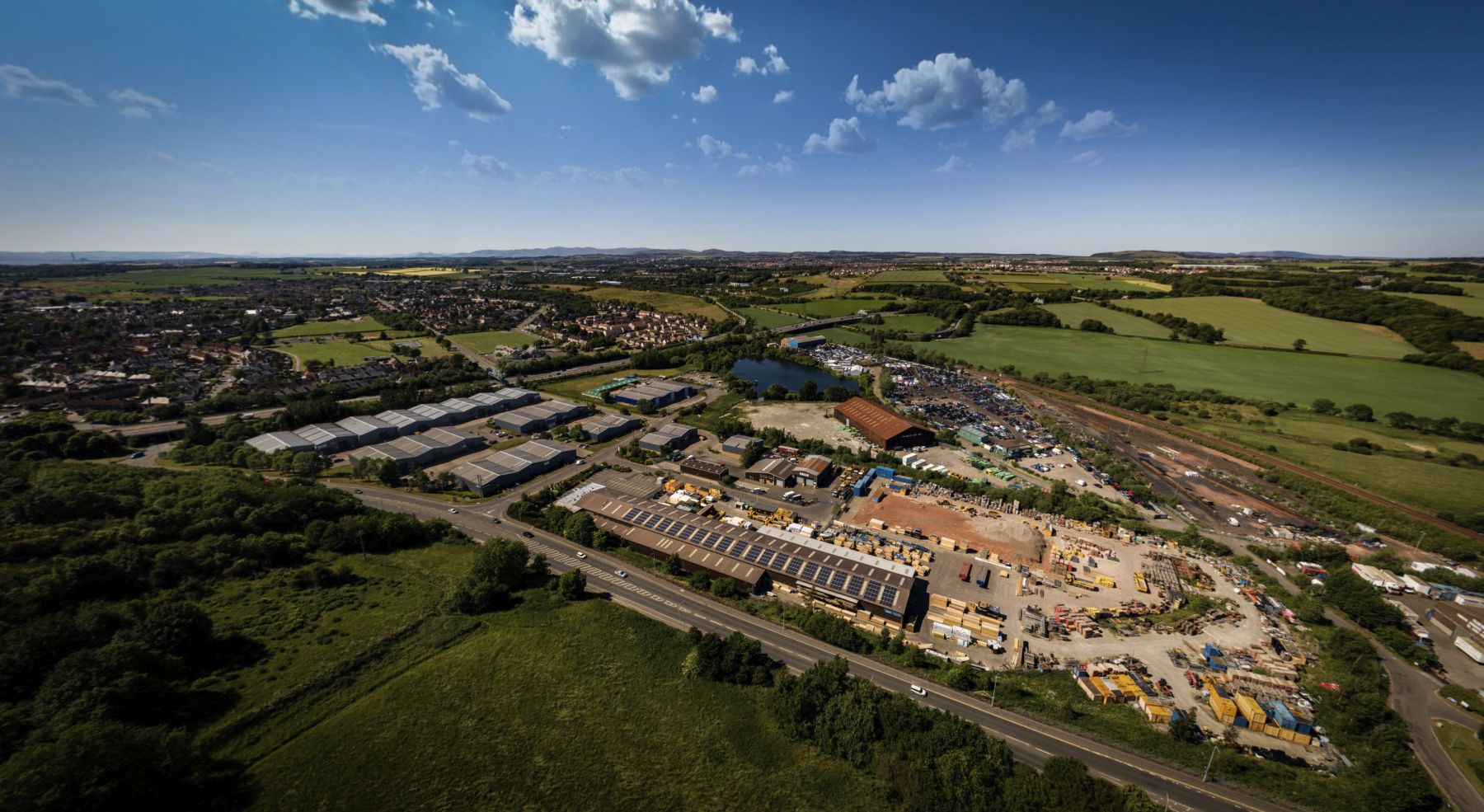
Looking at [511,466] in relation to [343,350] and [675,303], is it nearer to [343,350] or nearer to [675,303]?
[343,350]

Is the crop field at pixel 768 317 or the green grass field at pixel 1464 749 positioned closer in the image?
the green grass field at pixel 1464 749

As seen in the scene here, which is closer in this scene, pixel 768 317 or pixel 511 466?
pixel 511 466

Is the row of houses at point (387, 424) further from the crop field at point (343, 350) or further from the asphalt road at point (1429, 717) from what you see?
the asphalt road at point (1429, 717)

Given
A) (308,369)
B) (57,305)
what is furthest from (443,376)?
(57,305)

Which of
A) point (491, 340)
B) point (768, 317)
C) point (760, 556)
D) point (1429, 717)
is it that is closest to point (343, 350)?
point (491, 340)

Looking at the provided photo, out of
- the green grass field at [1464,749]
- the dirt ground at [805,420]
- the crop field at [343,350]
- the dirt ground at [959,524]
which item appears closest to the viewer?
the green grass field at [1464,749]

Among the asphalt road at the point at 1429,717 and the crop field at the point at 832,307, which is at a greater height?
the crop field at the point at 832,307

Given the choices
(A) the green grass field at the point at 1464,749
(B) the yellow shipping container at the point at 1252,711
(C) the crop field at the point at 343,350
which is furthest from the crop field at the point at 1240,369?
(C) the crop field at the point at 343,350

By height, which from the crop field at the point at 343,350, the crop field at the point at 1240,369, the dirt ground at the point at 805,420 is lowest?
the dirt ground at the point at 805,420
